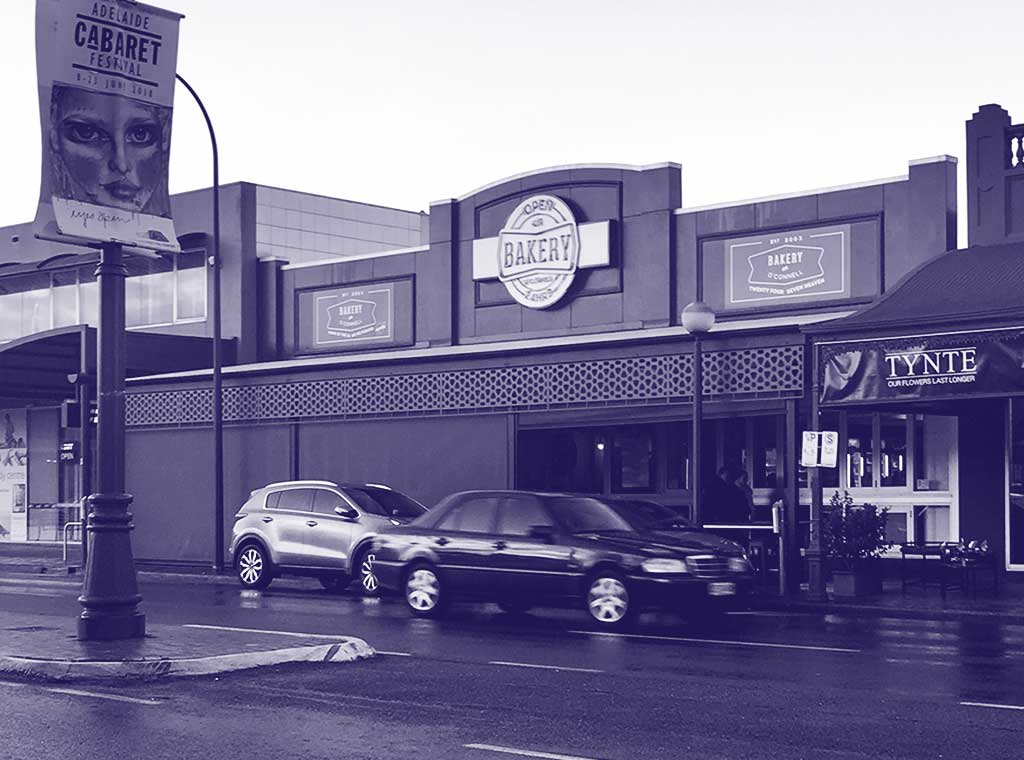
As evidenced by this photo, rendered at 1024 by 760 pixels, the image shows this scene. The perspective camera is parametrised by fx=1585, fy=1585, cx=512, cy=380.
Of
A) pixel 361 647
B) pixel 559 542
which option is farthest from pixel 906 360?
pixel 361 647

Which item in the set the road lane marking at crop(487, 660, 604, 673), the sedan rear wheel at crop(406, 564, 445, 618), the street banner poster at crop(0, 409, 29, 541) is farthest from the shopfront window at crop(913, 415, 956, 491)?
the street banner poster at crop(0, 409, 29, 541)

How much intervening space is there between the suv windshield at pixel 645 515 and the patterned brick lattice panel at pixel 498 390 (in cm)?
332

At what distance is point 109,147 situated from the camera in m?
13.6

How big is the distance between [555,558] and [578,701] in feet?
20.6

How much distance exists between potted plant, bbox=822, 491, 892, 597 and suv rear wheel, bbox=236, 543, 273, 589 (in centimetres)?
786

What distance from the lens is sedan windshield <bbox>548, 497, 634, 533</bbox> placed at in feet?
57.5

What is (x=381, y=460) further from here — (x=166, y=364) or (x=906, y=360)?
(x=906, y=360)

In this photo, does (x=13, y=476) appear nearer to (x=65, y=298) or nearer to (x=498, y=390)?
(x=65, y=298)

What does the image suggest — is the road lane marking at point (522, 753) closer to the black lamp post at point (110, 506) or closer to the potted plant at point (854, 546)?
the black lamp post at point (110, 506)

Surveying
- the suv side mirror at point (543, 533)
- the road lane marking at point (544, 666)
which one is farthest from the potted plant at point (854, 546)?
the road lane marking at point (544, 666)

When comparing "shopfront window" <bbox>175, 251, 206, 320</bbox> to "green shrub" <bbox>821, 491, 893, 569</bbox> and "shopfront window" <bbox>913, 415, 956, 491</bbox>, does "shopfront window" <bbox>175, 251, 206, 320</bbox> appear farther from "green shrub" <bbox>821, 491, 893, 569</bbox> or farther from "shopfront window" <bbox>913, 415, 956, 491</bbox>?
"green shrub" <bbox>821, 491, 893, 569</bbox>

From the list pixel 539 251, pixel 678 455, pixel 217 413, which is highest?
pixel 539 251

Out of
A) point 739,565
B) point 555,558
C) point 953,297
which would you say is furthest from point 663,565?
point 953,297

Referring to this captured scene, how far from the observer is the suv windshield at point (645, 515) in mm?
Answer: 17812
